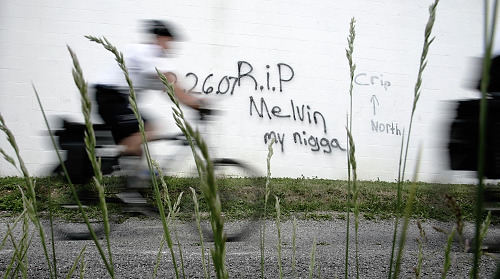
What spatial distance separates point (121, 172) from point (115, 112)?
647 millimetres

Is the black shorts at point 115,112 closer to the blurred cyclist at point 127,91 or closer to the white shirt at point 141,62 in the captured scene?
the blurred cyclist at point 127,91

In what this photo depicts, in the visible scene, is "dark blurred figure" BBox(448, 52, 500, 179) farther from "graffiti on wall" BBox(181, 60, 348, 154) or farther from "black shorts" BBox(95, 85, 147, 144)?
"black shorts" BBox(95, 85, 147, 144)

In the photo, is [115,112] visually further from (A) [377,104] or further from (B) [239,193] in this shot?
(A) [377,104]

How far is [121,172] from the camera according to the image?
373 centimetres

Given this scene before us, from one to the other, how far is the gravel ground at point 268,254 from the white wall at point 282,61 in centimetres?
321

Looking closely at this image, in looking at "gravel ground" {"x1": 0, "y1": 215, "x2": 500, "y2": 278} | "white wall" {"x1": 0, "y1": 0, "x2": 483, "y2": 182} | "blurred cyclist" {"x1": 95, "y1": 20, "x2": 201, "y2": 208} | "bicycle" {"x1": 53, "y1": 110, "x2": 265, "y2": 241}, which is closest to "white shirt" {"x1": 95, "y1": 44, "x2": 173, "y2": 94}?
"blurred cyclist" {"x1": 95, "y1": 20, "x2": 201, "y2": 208}

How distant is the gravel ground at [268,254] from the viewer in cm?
207

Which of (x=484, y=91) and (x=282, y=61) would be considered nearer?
(x=484, y=91)

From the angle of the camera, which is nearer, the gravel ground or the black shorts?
the gravel ground

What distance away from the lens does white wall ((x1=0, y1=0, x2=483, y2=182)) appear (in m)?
6.38

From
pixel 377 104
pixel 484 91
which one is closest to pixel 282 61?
pixel 377 104

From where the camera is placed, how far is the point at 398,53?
23.5 ft

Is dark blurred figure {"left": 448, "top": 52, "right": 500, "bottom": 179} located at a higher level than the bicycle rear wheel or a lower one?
higher

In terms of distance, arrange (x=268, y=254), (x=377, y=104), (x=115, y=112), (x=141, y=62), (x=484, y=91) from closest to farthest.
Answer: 1. (x=484, y=91)
2. (x=268, y=254)
3. (x=115, y=112)
4. (x=141, y=62)
5. (x=377, y=104)
